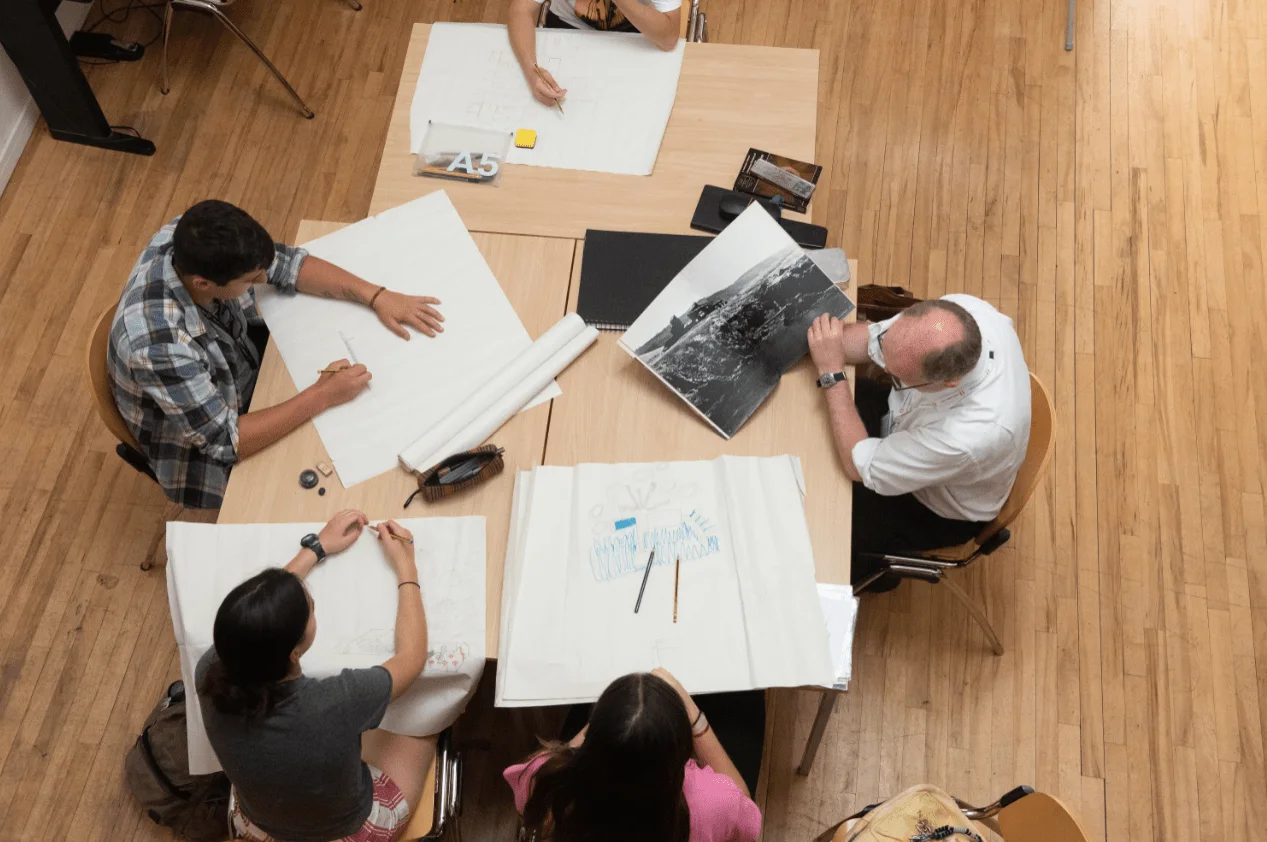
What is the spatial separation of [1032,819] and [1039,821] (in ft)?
0.07

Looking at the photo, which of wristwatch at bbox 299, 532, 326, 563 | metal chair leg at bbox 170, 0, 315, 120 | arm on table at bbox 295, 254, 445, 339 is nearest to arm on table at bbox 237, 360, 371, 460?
arm on table at bbox 295, 254, 445, 339

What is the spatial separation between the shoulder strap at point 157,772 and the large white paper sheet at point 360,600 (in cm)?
53

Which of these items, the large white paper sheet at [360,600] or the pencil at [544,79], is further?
the pencil at [544,79]

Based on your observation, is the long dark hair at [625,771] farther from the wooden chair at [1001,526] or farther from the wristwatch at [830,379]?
the wooden chair at [1001,526]

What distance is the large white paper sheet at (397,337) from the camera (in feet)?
6.84

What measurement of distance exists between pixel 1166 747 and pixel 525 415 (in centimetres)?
189

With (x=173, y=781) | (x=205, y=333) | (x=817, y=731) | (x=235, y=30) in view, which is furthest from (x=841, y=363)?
(x=235, y=30)

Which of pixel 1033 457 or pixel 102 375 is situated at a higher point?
pixel 102 375

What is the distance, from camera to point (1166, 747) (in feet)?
8.52

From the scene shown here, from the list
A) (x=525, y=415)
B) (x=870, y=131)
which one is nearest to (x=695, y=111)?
(x=525, y=415)

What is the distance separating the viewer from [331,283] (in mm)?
2227

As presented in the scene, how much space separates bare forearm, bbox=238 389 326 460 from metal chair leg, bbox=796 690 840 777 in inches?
47.3

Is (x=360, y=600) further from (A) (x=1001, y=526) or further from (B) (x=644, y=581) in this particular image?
(A) (x=1001, y=526)

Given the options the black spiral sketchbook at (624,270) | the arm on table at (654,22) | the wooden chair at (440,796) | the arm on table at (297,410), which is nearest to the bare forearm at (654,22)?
the arm on table at (654,22)
